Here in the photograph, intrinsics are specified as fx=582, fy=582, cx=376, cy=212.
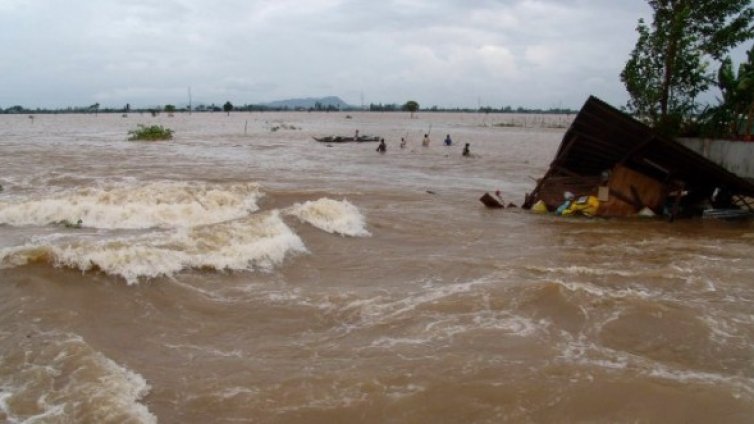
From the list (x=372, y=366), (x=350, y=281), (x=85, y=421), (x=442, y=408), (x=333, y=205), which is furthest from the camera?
(x=333, y=205)

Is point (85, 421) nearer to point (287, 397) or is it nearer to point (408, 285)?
point (287, 397)

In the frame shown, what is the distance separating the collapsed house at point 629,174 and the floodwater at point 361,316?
0.88 metres

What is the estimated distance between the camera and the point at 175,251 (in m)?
8.91

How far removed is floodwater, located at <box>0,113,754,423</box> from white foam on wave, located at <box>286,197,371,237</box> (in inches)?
2.5

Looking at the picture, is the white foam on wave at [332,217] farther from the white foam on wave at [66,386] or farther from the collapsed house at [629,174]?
the white foam on wave at [66,386]

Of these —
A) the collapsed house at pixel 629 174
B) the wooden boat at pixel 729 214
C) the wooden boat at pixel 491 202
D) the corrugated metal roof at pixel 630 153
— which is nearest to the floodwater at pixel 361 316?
the wooden boat at pixel 729 214

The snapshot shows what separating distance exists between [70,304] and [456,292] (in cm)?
488

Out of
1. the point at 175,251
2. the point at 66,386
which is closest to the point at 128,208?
the point at 175,251

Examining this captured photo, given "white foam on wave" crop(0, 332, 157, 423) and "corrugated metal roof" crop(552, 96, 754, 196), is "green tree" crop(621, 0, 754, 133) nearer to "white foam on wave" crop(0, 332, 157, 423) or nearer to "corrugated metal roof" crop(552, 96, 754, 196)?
"corrugated metal roof" crop(552, 96, 754, 196)

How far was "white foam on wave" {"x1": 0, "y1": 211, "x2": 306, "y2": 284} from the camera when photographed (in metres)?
A: 8.17

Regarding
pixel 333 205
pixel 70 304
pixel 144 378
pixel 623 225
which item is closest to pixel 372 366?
pixel 144 378

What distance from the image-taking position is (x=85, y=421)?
14.8 feet

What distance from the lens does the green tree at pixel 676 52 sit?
18.5m

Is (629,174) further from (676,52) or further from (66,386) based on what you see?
(66,386)
